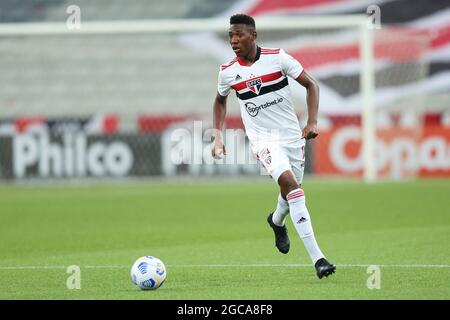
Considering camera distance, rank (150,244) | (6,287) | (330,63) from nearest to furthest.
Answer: (6,287) < (150,244) < (330,63)

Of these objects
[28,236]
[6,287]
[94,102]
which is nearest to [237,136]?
[94,102]

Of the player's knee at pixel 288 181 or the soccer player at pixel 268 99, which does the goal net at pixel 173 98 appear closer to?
the soccer player at pixel 268 99

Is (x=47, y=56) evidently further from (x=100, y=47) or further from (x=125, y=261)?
(x=125, y=261)

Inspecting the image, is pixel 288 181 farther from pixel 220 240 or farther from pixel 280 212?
pixel 220 240

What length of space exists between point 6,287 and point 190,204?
27.0 ft

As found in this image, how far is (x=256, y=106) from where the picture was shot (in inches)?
333

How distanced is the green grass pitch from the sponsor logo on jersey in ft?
4.55

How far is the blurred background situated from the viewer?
19.8 metres

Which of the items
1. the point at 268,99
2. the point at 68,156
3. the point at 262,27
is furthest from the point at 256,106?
the point at 68,156

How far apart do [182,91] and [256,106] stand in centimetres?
1513

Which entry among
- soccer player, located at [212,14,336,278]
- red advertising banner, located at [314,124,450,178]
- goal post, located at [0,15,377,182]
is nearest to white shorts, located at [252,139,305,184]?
soccer player, located at [212,14,336,278]

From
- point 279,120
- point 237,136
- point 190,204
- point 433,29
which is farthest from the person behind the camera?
point 433,29

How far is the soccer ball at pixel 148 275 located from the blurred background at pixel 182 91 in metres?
10.5

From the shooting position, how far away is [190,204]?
15875mm
